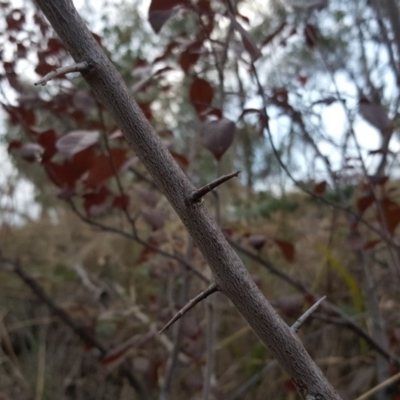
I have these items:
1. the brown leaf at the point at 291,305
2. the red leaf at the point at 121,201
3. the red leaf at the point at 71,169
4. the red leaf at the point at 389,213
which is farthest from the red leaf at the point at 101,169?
the red leaf at the point at 389,213

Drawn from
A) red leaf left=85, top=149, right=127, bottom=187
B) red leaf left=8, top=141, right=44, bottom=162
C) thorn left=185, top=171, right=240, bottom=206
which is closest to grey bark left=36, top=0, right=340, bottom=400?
thorn left=185, top=171, right=240, bottom=206

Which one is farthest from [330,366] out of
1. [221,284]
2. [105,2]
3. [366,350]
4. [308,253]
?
[105,2]

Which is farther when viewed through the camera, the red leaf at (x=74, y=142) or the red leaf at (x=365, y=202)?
the red leaf at (x=365, y=202)

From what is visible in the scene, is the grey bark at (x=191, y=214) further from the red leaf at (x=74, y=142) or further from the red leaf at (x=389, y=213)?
the red leaf at (x=389, y=213)

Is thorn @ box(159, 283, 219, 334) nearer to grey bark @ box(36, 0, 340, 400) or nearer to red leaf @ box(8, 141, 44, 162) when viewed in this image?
grey bark @ box(36, 0, 340, 400)

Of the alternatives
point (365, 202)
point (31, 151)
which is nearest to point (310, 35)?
point (365, 202)
